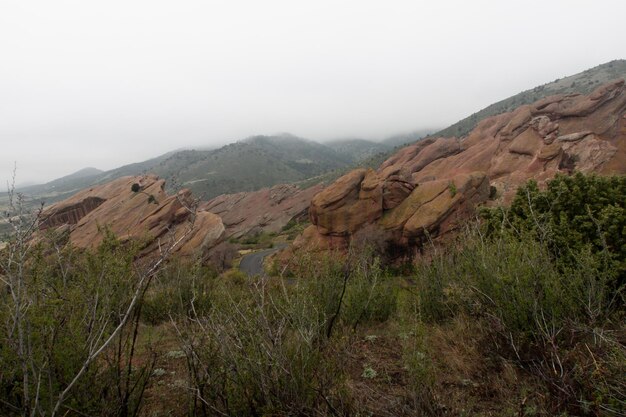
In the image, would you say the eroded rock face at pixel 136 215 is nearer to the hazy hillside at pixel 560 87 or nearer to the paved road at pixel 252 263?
the paved road at pixel 252 263

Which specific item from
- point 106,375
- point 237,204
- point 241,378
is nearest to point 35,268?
point 106,375

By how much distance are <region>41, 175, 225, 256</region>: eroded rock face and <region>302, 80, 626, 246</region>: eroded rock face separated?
11.4 m

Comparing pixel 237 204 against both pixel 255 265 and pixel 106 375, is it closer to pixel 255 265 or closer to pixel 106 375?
pixel 255 265

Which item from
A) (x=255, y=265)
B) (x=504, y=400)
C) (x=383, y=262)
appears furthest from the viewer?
(x=255, y=265)

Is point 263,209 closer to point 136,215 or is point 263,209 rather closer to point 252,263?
point 252,263

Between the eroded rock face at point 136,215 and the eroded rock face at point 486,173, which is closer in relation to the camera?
the eroded rock face at point 486,173

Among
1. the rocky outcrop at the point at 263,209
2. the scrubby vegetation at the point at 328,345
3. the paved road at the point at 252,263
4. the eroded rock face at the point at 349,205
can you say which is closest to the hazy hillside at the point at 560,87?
the rocky outcrop at the point at 263,209

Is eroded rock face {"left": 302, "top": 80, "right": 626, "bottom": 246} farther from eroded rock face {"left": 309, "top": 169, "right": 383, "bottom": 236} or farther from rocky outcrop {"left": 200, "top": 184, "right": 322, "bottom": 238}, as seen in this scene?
rocky outcrop {"left": 200, "top": 184, "right": 322, "bottom": 238}

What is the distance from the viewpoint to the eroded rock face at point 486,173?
31250mm

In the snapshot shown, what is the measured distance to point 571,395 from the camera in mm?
3387

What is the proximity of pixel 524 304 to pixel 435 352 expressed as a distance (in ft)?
5.31

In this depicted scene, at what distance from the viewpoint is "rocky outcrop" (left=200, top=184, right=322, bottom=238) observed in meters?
71.2

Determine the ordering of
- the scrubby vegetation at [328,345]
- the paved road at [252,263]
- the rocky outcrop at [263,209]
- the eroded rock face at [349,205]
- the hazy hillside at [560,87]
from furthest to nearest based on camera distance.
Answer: the hazy hillside at [560,87], the rocky outcrop at [263,209], the paved road at [252,263], the eroded rock face at [349,205], the scrubby vegetation at [328,345]

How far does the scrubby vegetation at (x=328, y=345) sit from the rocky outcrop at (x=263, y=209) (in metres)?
61.6
